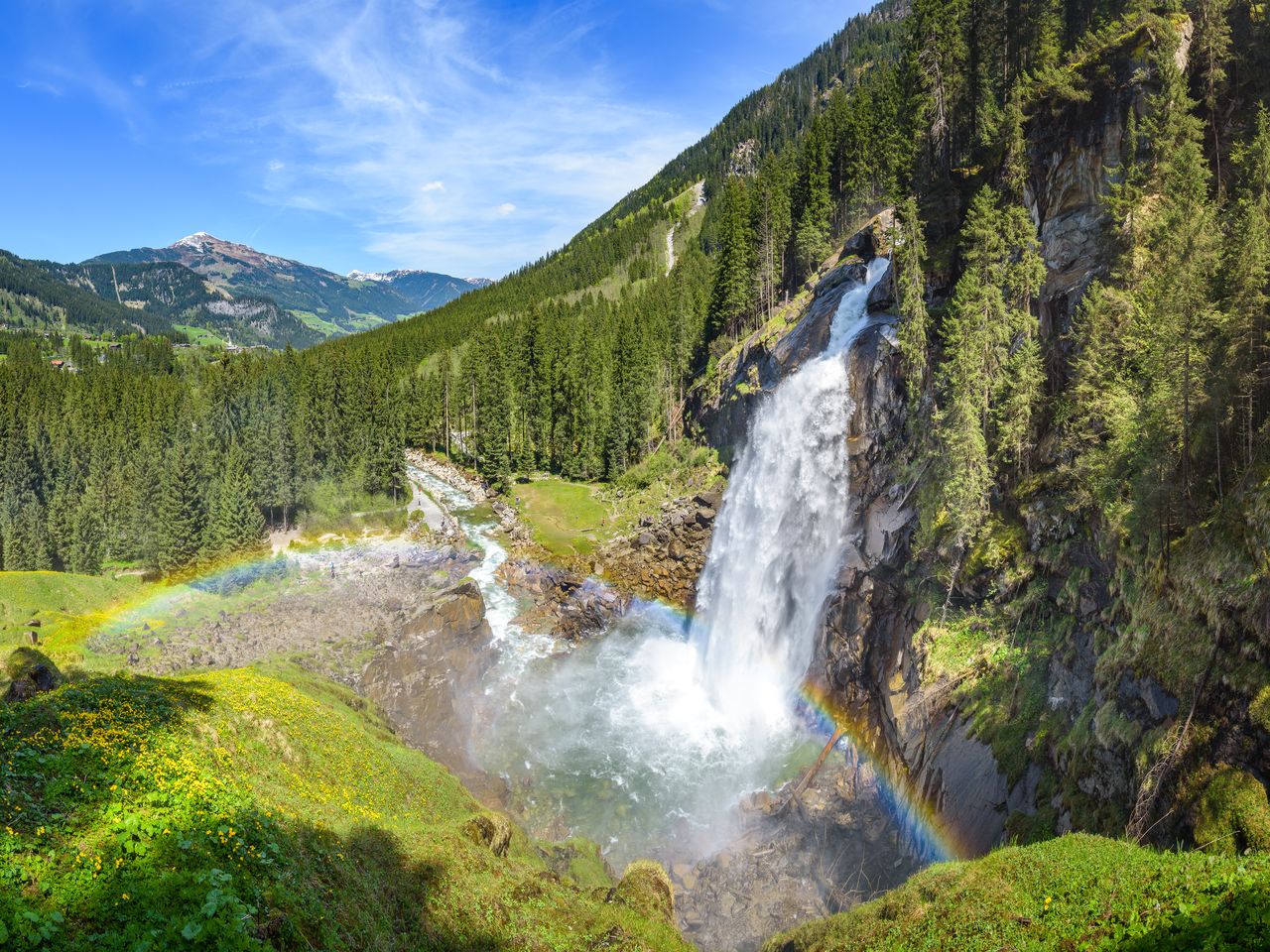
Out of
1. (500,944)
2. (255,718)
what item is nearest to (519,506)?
(255,718)

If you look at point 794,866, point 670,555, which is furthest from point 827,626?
point 670,555

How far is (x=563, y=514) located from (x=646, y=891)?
43.6 meters

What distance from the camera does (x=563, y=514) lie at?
199 feet

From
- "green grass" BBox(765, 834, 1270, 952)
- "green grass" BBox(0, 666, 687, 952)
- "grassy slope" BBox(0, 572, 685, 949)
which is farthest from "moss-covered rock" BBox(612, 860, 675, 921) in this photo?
"green grass" BBox(765, 834, 1270, 952)

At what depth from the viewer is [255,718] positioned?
1742 centimetres

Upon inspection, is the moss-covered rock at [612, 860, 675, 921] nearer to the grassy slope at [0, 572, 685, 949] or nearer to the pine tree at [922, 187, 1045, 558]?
the grassy slope at [0, 572, 685, 949]

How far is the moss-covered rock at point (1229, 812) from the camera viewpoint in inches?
444

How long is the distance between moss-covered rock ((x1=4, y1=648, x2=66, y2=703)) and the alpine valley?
0.67 feet

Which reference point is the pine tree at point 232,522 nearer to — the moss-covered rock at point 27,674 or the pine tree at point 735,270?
the moss-covered rock at point 27,674

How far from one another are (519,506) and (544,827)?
39786 millimetres

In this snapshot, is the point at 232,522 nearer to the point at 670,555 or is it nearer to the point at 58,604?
the point at 58,604

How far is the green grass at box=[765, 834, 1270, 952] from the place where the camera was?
8750mm

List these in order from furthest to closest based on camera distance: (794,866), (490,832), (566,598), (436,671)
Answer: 1. (566,598)
2. (436,671)
3. (794,866)
4. (490,832)

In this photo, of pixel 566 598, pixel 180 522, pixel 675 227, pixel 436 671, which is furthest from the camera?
pixel 675 227
